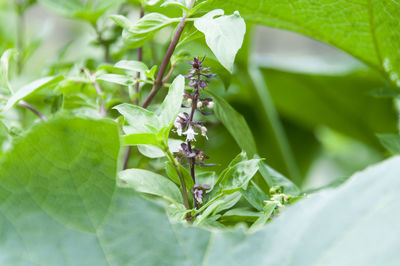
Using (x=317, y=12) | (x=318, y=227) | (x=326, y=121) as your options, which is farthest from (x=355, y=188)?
(x=326, y=121)

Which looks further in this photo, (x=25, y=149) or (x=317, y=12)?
(x=317, y=12)

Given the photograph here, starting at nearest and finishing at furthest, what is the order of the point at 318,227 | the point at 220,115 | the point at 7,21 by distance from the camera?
the point at 318,227 < the point at 220,115 < the point at 7,21

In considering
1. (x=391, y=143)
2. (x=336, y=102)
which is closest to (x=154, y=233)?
(x=391, y=143)

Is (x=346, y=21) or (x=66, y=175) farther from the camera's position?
(x=346, y=21)

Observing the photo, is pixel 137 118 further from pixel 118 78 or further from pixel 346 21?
pixel 346 21

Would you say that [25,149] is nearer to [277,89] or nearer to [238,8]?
[238,8]
